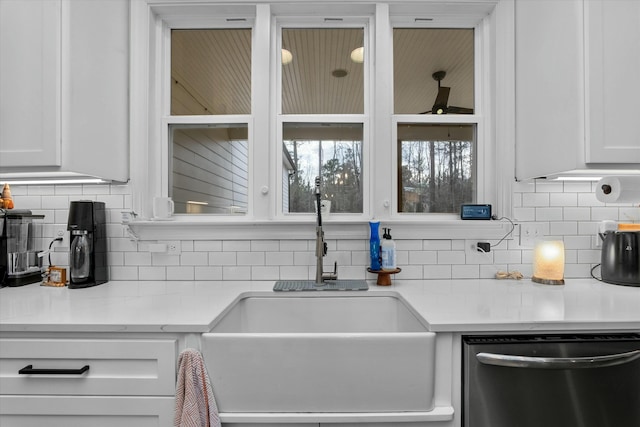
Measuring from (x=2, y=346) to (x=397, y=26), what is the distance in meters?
2.26

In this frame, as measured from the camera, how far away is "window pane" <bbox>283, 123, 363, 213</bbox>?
1.88 m

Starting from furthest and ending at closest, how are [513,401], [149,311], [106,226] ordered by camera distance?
[106,226] < [149,311] < [513,401]

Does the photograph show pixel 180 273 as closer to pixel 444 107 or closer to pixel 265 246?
pixel 265 246

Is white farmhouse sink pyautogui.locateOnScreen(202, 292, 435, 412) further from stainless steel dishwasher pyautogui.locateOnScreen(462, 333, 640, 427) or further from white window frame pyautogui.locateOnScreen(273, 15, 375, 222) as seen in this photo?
white window frame pyautogui.locateOnScreen(273, 15, 375, 222)

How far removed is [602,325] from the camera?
42.6 inches

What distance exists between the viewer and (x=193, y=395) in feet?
3.30

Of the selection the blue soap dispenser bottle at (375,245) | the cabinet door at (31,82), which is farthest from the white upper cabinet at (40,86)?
the blue soap dispenser bottle at (375,245)

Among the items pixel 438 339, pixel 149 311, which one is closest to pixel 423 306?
pixel 438 339

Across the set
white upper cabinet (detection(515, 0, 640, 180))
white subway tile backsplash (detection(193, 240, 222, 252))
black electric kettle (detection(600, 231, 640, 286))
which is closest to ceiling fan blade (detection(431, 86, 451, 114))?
white upper cabinet (detection(515, 0, 640, 180))

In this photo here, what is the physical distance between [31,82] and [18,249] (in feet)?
2.74

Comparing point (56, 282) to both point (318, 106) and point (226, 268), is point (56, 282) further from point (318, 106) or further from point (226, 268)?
point (318, 106)

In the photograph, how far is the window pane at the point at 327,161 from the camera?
6.15ft

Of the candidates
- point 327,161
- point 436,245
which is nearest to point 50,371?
point 327,161

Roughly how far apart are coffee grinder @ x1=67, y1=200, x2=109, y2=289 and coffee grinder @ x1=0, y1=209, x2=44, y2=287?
29cm
